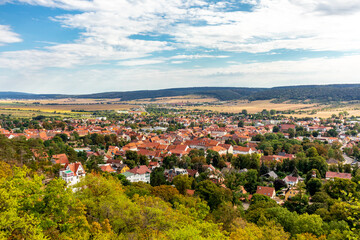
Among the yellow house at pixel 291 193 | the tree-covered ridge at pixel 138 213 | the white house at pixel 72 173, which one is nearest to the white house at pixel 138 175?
the tree-covered ridge at pixel 138 213

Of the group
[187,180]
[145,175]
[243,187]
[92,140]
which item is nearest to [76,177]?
[145,175]

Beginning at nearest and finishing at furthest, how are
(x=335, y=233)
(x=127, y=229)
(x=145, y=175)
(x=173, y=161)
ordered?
(x=127, y=229)
(x=335, y=233)
(x=145, y=175)
(x=173, y=161)

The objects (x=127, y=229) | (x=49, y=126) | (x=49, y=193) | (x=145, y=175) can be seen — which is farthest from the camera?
(x=49, y=126)

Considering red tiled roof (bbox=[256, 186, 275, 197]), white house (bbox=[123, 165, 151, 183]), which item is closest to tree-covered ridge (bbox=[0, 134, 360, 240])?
red tiled roof (bbox=[256, 186, 275, 197])

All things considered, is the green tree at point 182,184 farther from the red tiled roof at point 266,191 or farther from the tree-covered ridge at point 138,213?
the red tiled roof at point 266,191

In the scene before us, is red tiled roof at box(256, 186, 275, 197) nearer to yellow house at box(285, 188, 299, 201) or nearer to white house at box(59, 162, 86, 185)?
yellow house at box(285, 188, 299, 201)

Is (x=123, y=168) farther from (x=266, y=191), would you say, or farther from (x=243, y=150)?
(x=243, y=150)

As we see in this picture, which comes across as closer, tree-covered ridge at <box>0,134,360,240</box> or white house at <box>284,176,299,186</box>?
tree-covered ridge at <box>0,134,360,240</box>

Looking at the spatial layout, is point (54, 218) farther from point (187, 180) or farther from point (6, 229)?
point (187, 180)
